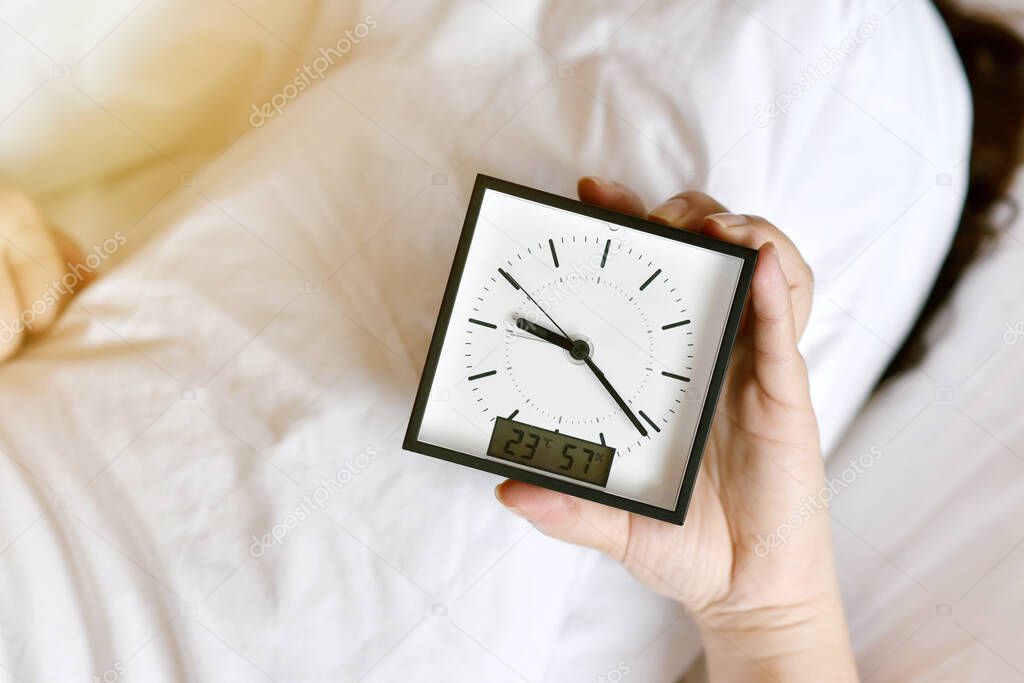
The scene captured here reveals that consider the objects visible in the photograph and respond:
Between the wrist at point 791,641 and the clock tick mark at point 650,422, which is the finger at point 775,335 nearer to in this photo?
the clock tick mark at point 650,422

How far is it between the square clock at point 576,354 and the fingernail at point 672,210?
89mm

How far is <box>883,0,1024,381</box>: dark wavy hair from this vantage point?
1.07 metres

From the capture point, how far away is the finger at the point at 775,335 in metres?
0.74

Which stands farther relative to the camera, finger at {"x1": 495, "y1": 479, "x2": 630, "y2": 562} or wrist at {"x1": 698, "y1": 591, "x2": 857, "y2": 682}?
wrist at {"x1": 698, "y1": 591, "x2": 857, "y2": 682}

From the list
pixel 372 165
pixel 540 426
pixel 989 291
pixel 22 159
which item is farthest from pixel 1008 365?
pixel 22 159

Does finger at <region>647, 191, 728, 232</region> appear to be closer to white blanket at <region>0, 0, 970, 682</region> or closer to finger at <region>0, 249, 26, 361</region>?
white blanket at <region>0, 0, 970, 682</region>

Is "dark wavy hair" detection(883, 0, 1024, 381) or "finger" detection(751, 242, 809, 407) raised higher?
"dark wavy hair" detection(883, 0, 1024, 381)

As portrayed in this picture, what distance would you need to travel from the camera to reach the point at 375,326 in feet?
3.08

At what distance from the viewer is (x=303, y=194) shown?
37.6 inches

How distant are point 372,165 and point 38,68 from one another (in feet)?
1.82

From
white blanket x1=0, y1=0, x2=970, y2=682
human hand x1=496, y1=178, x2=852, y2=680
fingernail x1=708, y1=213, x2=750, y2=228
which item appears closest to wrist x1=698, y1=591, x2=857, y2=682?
human hand x1=496, y1=178, x2=852, y2=680

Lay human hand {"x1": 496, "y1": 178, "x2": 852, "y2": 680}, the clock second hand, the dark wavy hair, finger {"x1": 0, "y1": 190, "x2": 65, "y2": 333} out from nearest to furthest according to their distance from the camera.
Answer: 1. the clock second hand
2. human hand {"x1": 496, "y1": 178, "x2": 852, "y2": 680}
3. finger {"x1": 0, "y1": 190, "x2": 65, "y2": 333}
4. the dark wavy hair

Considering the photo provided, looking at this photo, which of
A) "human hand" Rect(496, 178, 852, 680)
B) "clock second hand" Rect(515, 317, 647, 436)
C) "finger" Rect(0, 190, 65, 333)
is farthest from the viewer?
"finger" Rect(0, 190, 65, 333)

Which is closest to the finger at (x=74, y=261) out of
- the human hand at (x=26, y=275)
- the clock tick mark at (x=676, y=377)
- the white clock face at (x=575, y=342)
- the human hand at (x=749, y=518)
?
the human hand at (x=26, y=275)
